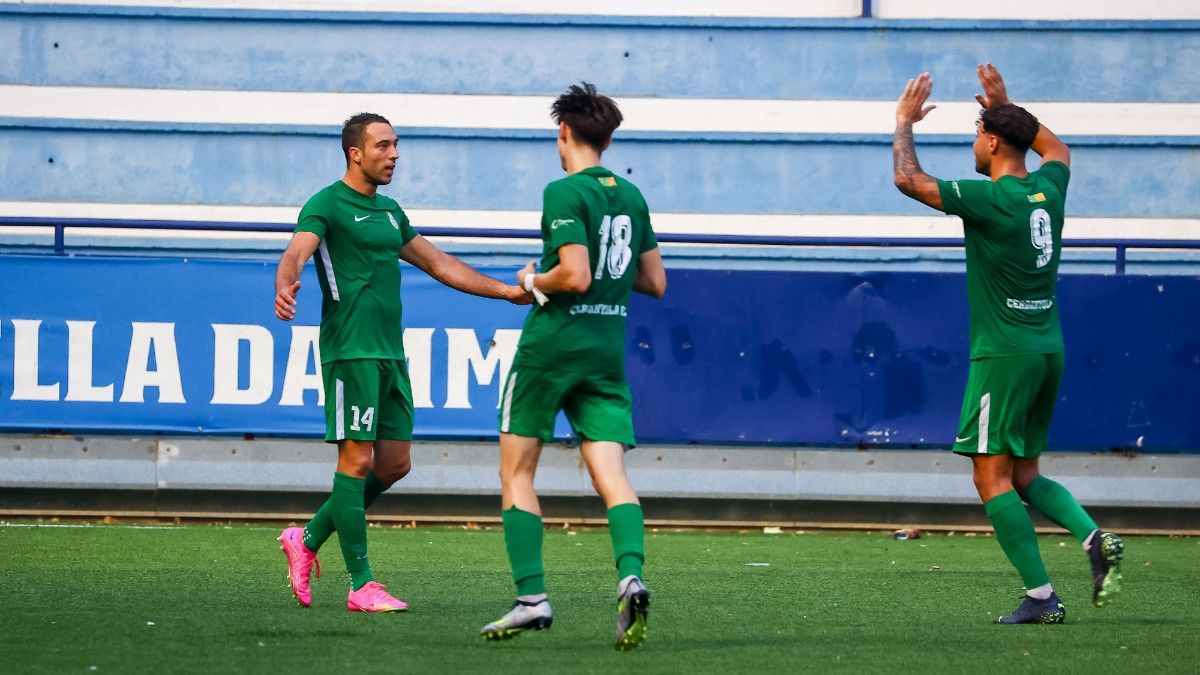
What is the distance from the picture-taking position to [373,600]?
7.47 meters

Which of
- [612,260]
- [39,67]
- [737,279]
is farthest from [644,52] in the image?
[612,260]

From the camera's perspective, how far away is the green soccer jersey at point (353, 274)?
24.8 feet

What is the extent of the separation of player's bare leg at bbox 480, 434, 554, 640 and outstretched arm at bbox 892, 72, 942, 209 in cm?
193

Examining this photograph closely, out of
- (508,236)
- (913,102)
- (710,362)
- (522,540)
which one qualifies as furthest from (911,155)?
(508,236)

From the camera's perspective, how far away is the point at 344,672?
18.6 ft

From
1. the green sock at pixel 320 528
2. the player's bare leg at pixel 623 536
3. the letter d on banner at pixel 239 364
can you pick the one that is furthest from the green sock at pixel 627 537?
the letter d on banner at pixel 239 364

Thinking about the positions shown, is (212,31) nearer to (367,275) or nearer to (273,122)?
(273,122)

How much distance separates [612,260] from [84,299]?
6376mm

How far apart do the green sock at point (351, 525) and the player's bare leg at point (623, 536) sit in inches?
63.6

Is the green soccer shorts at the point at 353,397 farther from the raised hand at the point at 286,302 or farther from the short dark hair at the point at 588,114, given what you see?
the short dark hair at the point at 588,114

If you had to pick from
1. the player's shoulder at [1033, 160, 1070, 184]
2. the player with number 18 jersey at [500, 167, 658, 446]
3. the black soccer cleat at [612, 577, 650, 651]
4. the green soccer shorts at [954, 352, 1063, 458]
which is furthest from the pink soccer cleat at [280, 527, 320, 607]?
the player's shoulder at [1033, 160, 1070, 184]

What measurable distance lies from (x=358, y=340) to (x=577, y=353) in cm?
162

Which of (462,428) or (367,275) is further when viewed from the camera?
(462,428)

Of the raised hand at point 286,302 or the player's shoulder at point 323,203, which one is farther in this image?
the player's shoulder at point 323,203
